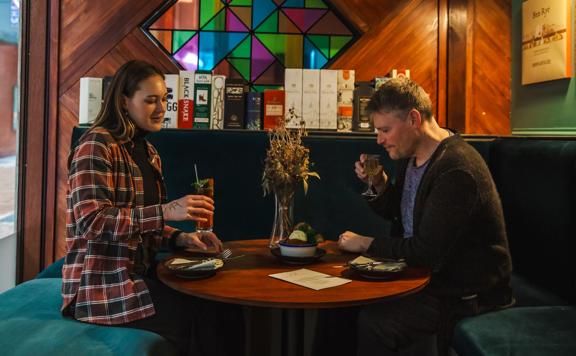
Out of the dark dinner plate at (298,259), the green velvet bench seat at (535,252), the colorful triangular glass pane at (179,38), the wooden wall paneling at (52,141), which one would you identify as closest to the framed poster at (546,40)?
the green velvet bench seat at (535,252)

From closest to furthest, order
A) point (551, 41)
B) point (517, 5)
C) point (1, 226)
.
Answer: point (551, 41), point (517, 5), point (1, 226)

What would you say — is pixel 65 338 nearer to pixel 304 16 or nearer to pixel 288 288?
pixel 288 288

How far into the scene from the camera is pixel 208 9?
3.56 metres

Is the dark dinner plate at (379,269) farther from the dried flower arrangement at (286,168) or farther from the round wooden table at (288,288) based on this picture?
the dried flower arrangement at (286,168)

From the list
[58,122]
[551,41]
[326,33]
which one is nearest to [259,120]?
[326,33]

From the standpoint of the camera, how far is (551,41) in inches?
104

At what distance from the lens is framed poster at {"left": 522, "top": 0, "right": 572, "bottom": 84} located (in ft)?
8.34

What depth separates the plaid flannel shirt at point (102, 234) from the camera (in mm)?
1692

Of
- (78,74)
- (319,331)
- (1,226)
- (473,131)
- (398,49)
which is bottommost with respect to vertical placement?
(319,331)

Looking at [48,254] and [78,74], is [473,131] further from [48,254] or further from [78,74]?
[48,254]

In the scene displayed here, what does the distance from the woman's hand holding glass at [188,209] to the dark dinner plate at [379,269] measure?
53 cm

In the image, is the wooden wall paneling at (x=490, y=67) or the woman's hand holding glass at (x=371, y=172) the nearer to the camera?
the woman's hand holding glass at (x=371, y=172)

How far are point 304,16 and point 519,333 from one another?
253cm

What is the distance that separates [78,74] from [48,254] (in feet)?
3.95
